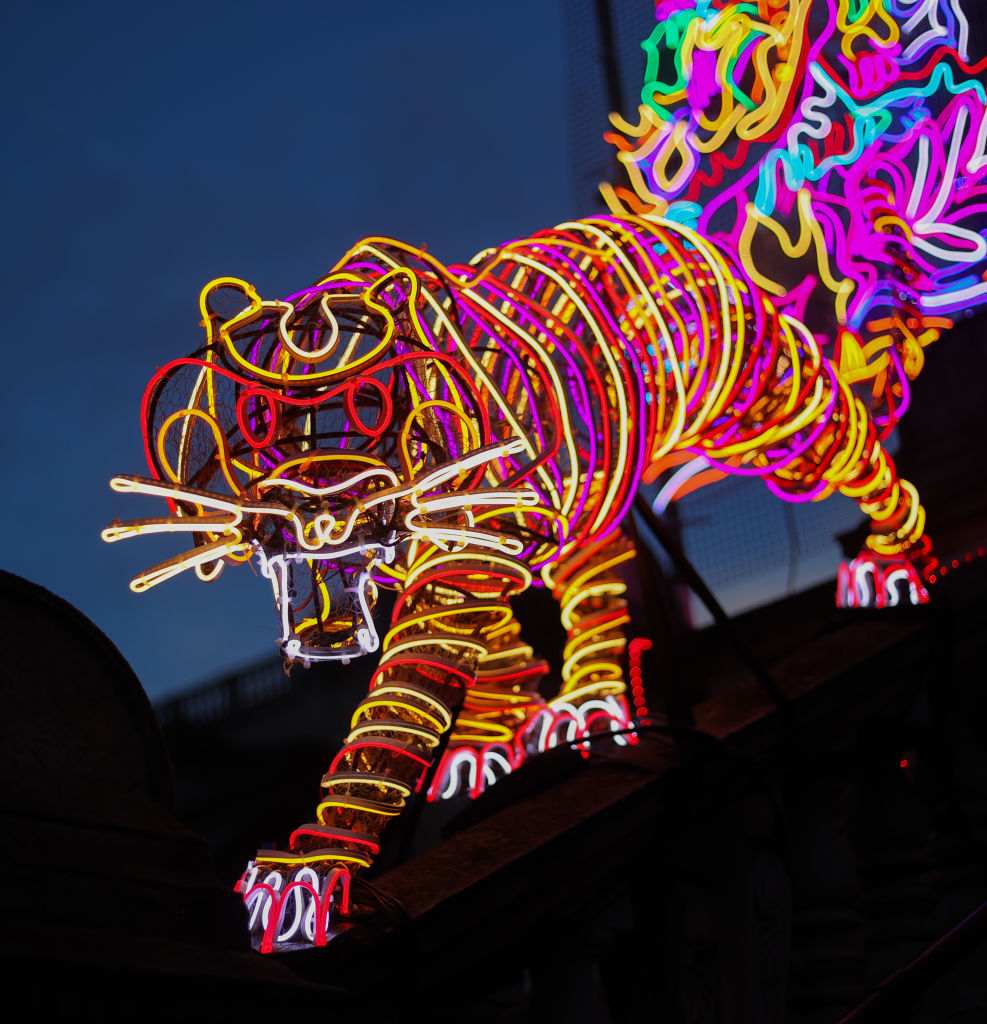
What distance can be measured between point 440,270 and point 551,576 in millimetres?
2509

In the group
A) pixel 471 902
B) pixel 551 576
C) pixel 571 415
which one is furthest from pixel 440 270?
pixel 471 902

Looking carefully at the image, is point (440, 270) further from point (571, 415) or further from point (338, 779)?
point (338, 779)

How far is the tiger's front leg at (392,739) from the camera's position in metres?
4.76

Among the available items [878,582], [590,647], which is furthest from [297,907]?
[878,582]

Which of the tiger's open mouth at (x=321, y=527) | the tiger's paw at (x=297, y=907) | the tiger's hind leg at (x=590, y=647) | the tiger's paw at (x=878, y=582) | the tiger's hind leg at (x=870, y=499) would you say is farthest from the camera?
the tiger's paw at (x=878, y=582)

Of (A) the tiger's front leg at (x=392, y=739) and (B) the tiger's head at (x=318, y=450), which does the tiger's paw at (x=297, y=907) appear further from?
(B) the tiger's head at (x=318, y=450)

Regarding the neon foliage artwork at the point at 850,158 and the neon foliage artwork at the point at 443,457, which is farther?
the neon foliage artwork at the point at 850,158

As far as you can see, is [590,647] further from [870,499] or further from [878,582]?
[870,499]

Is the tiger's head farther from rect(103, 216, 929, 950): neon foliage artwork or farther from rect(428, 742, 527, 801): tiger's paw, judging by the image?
rect(428, 742, 527, 801): tiger's paw

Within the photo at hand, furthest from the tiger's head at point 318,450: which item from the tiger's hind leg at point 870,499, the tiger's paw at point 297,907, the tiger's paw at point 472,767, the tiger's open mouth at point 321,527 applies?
the tiger's hind leg at point 870,499

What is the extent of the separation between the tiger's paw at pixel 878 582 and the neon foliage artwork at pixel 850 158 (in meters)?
1.04

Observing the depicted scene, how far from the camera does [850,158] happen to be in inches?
355

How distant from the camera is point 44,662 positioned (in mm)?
3402

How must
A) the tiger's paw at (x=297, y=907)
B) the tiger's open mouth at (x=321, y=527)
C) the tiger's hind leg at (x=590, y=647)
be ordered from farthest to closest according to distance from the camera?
the tiger's hind leg at (x=590, y=647)
the tiger's open mouth at (x=321, y=527)
the tiger's paw at (x=297, y=907)
